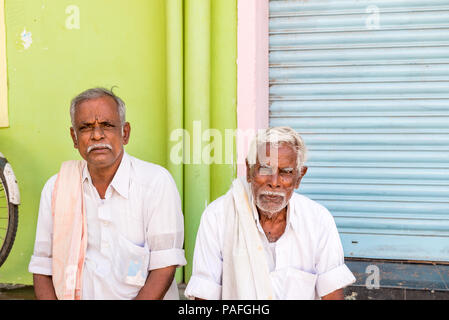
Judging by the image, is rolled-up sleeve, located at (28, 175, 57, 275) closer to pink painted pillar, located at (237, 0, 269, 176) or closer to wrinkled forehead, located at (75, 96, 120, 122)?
wrinkled forehead, located at (75, 96, 120, 122)

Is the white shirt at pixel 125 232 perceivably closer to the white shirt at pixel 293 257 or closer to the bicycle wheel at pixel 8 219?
the white shirt at pixel 293 257

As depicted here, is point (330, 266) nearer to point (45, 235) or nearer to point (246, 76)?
point (45, 235)

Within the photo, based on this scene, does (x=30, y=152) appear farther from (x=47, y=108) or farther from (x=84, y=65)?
(x=84, y=65)

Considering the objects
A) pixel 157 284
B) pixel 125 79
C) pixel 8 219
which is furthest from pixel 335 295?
pixel 8 219

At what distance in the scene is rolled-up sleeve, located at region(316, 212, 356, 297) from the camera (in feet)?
7.20

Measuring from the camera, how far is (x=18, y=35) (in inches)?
148

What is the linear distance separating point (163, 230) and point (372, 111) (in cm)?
217

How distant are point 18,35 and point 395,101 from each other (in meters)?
2.99

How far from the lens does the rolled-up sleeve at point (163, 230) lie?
2.44 metres

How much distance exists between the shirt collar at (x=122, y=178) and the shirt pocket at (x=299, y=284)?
92 cm

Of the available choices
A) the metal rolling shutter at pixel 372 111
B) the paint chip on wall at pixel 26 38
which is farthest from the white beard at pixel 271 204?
the paint chip on wall at pixel 26 38

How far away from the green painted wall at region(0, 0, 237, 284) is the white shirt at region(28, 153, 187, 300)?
36.0 inches

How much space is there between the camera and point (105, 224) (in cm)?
247
